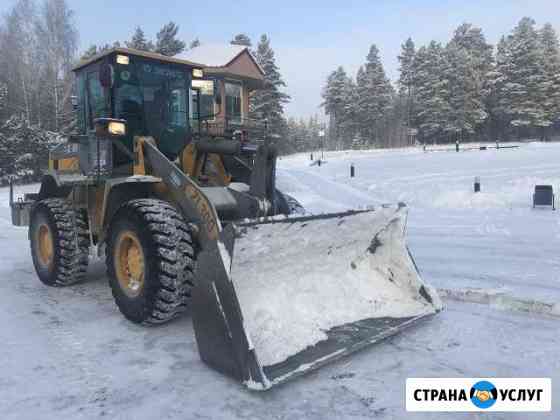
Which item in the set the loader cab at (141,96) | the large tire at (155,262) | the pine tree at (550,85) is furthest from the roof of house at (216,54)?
the pine tree at (550,85)

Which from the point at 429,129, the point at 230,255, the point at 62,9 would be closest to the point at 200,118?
the point at 230,255

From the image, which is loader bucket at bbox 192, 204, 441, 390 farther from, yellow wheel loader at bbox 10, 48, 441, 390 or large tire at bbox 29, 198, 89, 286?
large tire at bbox 29, 198, 89, 286

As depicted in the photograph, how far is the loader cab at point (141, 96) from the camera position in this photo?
554 cm

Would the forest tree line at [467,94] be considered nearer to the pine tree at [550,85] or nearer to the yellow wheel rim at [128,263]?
the pine tree at [550,85]

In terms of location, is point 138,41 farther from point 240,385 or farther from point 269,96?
point 240,385

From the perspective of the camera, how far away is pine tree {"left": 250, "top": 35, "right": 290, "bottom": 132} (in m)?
42.6

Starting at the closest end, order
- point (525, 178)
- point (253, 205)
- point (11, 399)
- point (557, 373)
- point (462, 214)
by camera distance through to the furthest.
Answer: point (11, 399), point (557, 373), point (253, 205), point (462, 214), point (525, 178)

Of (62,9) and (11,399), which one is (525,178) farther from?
(62,9)

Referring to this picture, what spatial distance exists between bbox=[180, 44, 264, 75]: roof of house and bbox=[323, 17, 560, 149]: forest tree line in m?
26.1

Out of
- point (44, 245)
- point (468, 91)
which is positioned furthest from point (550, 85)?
point (44, 245)

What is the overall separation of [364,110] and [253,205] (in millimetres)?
57174

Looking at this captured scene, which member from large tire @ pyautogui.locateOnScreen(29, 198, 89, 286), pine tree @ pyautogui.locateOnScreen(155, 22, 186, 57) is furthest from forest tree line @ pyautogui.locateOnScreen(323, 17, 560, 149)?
large tire @ pyautogui.locateOnScreen(29, 198, 89, 286)

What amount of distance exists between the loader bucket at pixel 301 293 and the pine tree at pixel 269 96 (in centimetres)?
3822

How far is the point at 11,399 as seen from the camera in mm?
3092
